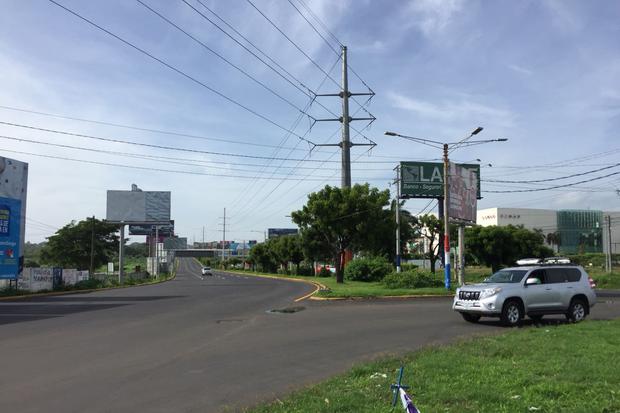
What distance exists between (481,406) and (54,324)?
605 inches

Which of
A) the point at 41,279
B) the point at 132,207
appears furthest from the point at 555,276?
the point at 132,207

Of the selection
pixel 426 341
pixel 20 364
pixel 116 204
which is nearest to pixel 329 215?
pixel 426 341

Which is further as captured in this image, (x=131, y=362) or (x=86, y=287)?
(x=86, y=287)

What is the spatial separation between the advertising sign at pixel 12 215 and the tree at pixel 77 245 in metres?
41.8

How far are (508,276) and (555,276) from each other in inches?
53.1

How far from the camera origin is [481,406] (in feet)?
19.5

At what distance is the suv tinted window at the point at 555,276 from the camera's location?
53.8 ft

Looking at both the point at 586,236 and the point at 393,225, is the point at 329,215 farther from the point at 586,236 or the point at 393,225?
the point at 586,236

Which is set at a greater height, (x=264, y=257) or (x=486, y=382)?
(x=264, y=257)

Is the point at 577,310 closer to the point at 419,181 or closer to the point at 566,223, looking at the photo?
the point at 419,181

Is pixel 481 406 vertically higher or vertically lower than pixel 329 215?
lower

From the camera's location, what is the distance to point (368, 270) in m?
46.7

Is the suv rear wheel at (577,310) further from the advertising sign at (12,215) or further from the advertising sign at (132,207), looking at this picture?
the advertising sign at (132,207)

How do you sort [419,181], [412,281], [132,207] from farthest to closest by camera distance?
[132,207] → [419,181] → [412,281]
